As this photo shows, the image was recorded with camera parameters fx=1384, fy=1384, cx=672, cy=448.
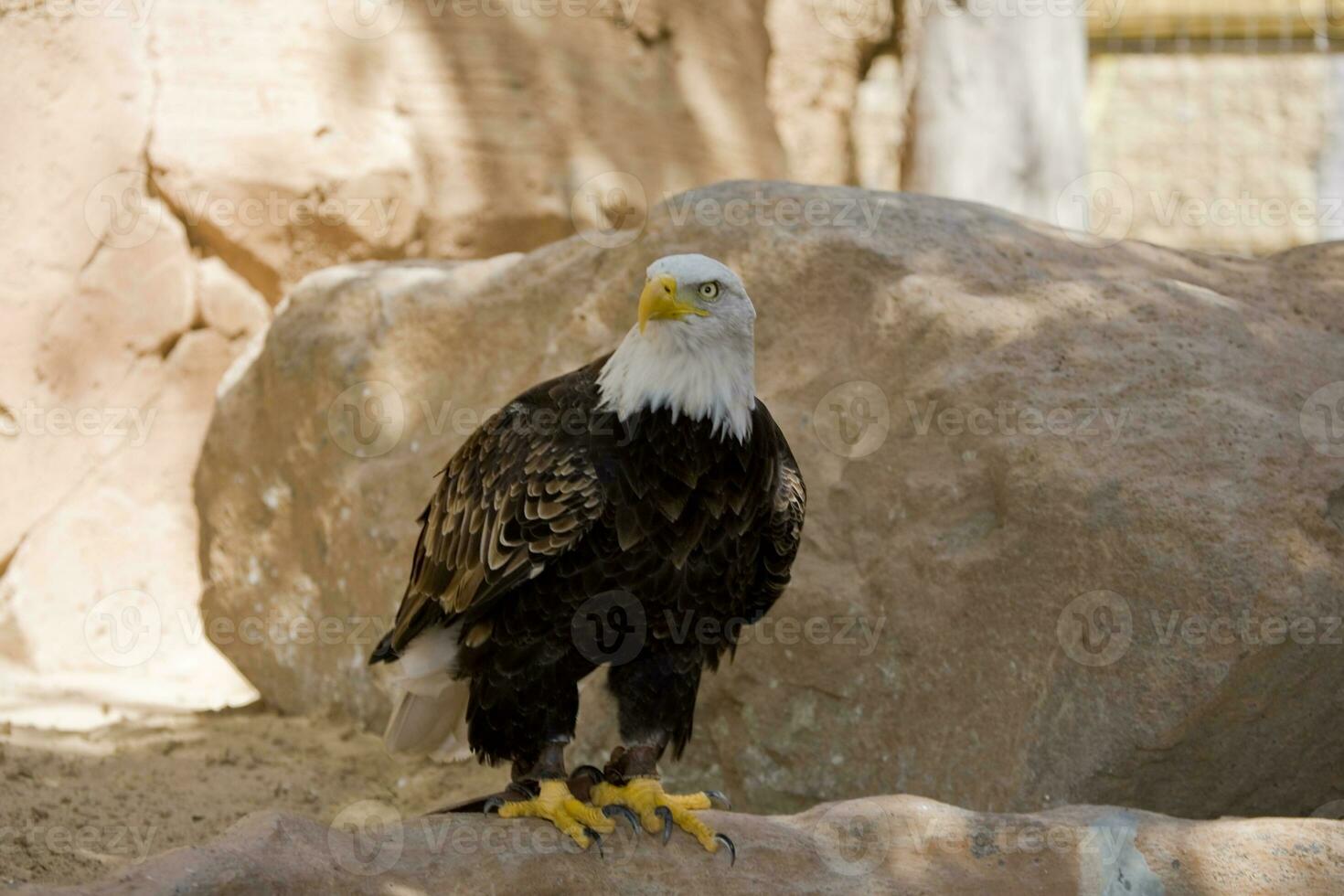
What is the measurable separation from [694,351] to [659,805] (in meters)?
1.14

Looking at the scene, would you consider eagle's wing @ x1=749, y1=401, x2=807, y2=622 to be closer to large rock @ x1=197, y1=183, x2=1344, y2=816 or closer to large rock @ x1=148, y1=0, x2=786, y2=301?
large rock @ x1=197, y1=183, x2=1344, y2=816

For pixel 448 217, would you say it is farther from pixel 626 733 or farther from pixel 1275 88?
pixel 1275 88

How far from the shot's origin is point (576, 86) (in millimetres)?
7848

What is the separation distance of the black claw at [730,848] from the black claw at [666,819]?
0.13 meters

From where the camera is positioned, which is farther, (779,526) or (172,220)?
(172,220)

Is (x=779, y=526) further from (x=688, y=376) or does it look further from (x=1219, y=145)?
(x=1219, y=145)

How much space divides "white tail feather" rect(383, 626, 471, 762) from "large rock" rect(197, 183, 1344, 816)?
0.77m

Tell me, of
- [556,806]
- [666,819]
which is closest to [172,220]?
[556,806]

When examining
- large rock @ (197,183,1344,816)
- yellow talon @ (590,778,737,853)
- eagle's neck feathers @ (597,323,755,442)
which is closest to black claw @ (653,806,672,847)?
yellow talon @ (590,778,737,853)

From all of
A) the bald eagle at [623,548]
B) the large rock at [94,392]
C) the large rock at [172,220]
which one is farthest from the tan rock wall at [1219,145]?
the bald eagle at [623,548]

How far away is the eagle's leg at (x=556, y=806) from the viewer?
132 inches

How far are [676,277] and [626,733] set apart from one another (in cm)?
124

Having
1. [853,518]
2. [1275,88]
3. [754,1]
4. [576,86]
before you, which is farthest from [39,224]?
[1275,88]

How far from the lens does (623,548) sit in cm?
342
